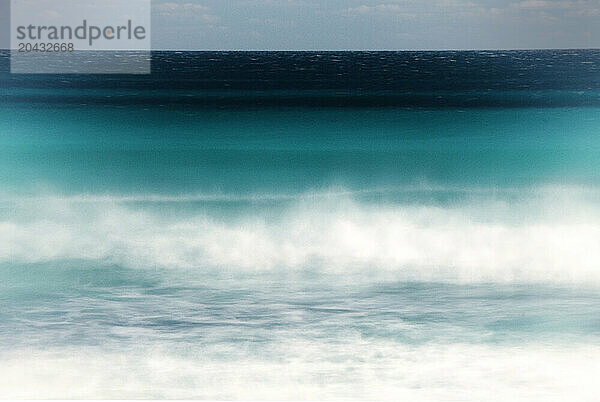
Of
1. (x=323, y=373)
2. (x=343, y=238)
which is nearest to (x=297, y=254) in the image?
(x=343, y=238)

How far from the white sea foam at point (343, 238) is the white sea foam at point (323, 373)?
788mm

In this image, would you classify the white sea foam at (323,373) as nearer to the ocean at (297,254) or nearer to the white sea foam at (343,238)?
the ocean at (297,254)

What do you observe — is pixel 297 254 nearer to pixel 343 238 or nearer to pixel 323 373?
pixel 343 238

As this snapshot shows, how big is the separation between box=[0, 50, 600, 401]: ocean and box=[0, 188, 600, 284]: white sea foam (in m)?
0.01

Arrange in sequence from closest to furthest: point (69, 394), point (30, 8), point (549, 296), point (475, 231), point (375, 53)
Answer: point (69, 394)
point (549, 296)
point (475, 231)
point (30, 8)
point (375, 53)

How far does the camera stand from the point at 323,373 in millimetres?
2750

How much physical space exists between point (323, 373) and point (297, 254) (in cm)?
120

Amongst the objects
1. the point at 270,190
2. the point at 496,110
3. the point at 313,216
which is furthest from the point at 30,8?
the point at 496,110

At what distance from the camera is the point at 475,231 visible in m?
4.15

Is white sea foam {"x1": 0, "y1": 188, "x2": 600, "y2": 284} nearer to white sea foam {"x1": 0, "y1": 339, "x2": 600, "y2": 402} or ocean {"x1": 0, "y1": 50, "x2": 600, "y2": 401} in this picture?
ocean {"x1": 0, "y1": 50, "x2": 600, "y2": 401}

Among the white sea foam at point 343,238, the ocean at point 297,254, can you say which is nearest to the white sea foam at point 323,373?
the ocean at point 297,254

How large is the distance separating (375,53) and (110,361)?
16354 millimetres

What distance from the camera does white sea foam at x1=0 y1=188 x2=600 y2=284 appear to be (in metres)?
3.76

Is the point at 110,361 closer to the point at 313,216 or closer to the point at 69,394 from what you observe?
the point at 69,394
